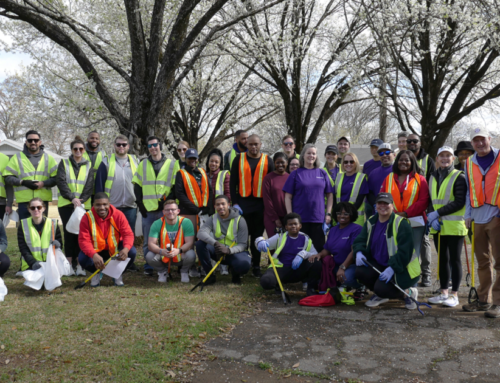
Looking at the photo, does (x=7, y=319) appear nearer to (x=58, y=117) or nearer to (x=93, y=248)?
(x=93, y=248)

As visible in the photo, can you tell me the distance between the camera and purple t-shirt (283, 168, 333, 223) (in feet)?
19.6

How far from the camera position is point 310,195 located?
596 cm

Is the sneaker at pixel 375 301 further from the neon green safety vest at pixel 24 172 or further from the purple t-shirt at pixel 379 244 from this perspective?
the neon green safety vest at pixel 24 172

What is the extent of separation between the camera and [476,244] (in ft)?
16.5

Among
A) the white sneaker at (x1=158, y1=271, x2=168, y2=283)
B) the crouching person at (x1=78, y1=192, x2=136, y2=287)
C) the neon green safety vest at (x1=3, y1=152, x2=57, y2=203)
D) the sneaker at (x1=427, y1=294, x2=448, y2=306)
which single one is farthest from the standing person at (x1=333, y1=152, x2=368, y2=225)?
the neon green safety vest at (x1=3, y1=152, x2=57, y2=203)

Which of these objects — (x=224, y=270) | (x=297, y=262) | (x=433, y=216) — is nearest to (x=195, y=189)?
(x=224, y=270)

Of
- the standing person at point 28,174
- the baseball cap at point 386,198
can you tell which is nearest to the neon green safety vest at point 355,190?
the baseball cap at point 386,198

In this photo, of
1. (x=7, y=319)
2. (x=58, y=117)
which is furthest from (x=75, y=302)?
(x=58, y=117)

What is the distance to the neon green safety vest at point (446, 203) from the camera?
16.9 feet

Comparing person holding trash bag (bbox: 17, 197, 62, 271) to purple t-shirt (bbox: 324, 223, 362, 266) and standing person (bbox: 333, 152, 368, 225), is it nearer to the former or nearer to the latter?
purple t-shirt (bbox: 324, 223, 362, 266)

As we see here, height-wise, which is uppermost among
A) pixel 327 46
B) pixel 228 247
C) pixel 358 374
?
pixel 327 46

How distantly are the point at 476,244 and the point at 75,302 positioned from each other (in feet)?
16.1

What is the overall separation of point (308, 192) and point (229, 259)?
5.00 ft

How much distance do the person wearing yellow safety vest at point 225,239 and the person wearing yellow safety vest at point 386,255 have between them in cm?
172
